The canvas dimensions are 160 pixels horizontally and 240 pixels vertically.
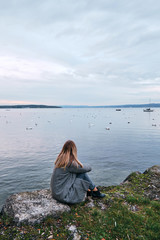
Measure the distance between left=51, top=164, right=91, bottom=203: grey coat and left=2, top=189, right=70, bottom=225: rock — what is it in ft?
1.11

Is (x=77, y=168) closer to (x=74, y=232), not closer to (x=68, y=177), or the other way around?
(x=68, y=177)

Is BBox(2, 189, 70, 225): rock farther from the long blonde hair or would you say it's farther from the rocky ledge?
the long blonde hair

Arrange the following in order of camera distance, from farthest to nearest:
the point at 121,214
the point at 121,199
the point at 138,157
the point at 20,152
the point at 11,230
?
the point at 20,152 → the point at 138,157 → the point at 121,199 → the point at 121,214 → the point at 11,230

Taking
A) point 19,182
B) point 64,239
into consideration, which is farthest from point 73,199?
point 19,182

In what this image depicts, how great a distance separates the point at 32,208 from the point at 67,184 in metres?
1.54

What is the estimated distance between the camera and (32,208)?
22.7 feet

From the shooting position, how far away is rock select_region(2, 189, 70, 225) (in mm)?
6562

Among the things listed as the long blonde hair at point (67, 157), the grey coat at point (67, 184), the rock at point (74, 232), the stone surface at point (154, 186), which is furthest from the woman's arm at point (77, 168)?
the stone surface at point (154, 186)

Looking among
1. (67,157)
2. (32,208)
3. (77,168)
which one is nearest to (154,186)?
(77,168)

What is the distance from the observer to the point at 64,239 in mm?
5773

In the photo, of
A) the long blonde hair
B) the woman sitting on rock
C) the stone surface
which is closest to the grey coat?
the woman sitting on rock

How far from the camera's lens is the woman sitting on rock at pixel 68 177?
7.27 m

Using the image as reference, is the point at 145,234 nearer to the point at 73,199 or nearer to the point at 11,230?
the point at 73,199

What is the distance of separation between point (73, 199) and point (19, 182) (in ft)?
30.4
